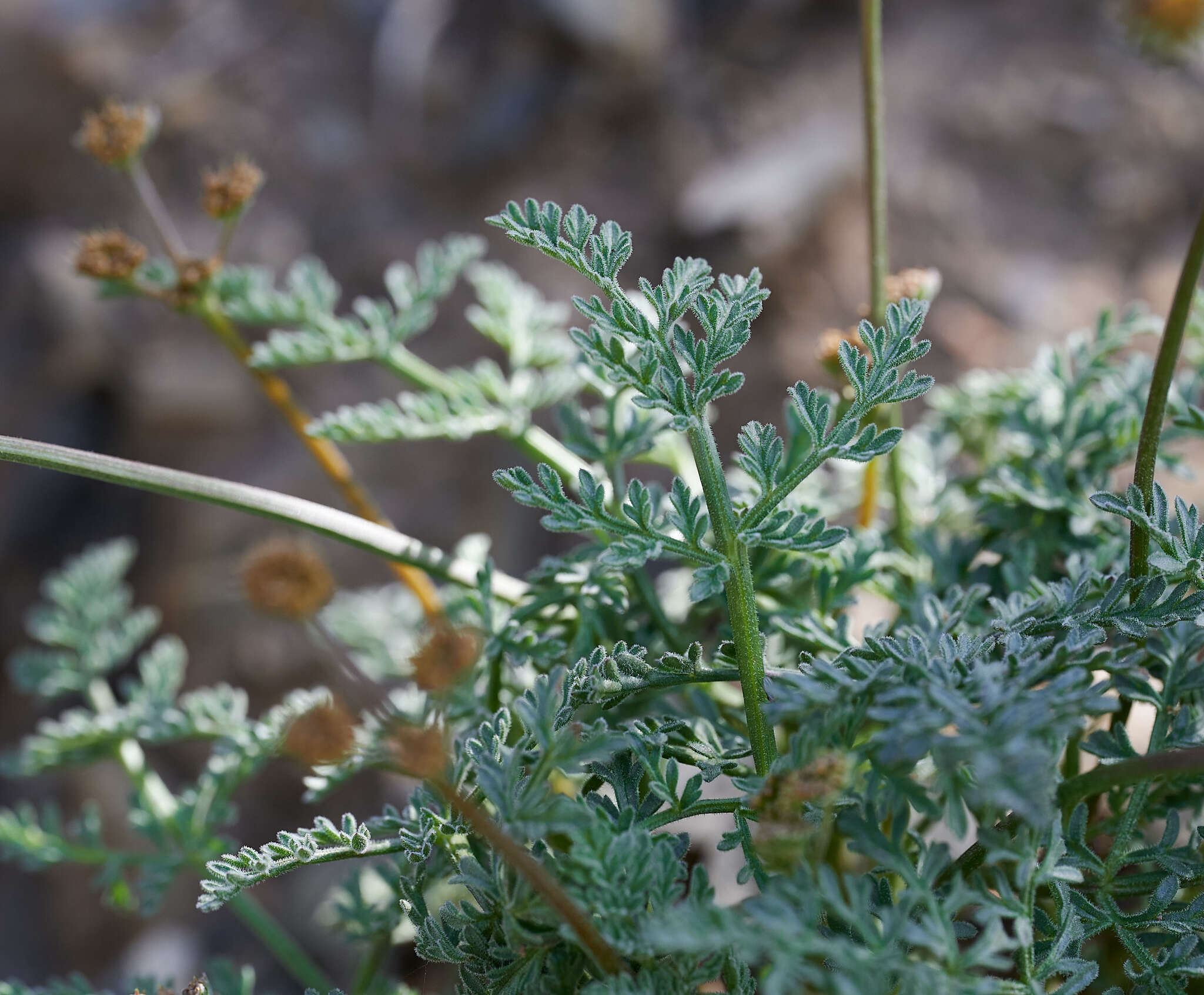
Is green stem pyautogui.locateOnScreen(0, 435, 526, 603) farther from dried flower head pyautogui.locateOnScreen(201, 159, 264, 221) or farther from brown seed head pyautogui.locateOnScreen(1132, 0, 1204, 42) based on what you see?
brown seed head pyautogui.locateOnScreen(1132, 0, 1204, 42)

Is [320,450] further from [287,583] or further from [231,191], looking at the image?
[287,583]

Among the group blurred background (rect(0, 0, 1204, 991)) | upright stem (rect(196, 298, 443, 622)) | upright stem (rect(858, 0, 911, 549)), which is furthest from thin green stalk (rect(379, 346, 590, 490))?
blurred background (rect(0, 0, 1204, 991))

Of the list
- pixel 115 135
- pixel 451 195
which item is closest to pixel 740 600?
pixel 115 135

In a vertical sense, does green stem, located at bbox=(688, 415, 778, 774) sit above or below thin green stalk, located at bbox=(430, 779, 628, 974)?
above

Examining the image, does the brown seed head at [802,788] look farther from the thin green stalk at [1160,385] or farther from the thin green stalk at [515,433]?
the thin green stalk at [515,433]

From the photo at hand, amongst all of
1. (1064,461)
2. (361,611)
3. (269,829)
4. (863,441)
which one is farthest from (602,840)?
(269,829)

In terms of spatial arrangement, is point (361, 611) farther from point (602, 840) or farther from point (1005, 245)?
point (1005, 245)
